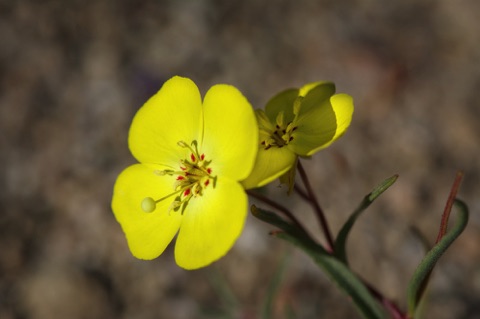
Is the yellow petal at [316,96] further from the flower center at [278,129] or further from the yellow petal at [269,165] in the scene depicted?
the yellow petal at [269,165]

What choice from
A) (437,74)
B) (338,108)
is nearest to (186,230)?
(338,108)

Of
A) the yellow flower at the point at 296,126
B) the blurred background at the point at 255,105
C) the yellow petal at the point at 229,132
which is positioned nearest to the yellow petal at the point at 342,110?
the yellow flower at the point at 296,126

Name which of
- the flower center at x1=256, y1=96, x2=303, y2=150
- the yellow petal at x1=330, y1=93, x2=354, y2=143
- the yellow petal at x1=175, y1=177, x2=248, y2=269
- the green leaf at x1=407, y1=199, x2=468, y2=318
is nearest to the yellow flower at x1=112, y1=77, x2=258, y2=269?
the yellow petal at x1=175, y1=177, x2=248, y2=269

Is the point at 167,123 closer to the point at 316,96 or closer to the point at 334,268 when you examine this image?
the point at 316,96

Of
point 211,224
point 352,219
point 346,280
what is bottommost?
point 346,280

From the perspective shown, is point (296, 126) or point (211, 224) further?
point (296, 126)

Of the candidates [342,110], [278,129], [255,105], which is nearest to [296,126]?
[278,129]
